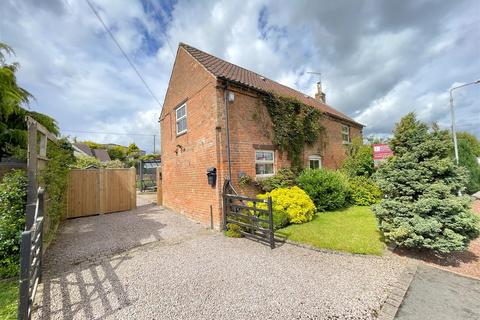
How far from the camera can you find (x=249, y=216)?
19.7ft

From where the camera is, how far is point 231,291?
11.3 ft

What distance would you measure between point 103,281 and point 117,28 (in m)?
8.08

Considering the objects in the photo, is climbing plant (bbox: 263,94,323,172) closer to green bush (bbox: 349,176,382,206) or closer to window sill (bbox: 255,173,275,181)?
window sill (bbox: 255,173,275,181)

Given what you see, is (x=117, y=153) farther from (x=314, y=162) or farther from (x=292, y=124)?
(x=292, y=124)

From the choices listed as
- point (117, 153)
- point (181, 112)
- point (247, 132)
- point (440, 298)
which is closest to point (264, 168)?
point (247, 132)

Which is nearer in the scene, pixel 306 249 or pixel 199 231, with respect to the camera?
pixel 306 249

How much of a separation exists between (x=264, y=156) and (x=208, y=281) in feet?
18.1

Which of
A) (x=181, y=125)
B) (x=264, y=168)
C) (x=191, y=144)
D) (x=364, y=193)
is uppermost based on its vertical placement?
(x=181, y=125)

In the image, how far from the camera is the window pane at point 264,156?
8319mm

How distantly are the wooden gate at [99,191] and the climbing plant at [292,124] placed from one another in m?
8.06

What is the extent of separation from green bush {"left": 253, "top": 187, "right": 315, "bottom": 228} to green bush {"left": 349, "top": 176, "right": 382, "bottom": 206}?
11.5 ft

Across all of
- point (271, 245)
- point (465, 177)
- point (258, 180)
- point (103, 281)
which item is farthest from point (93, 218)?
point (465, 177)

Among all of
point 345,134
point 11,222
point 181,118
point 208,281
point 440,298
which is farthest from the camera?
point 345,134

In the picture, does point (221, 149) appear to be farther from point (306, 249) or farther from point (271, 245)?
point (306, 249)
